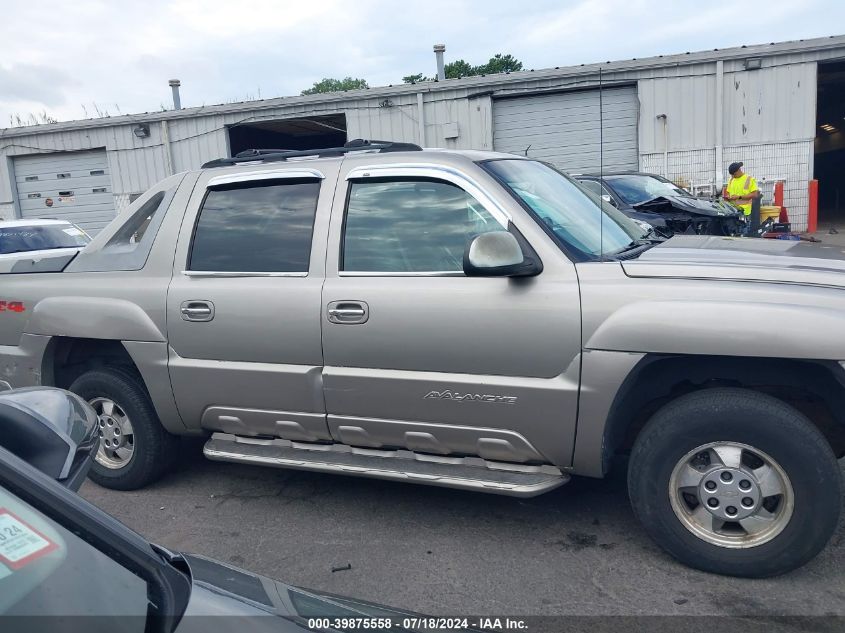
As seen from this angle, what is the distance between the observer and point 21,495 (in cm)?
131

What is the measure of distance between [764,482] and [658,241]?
159 cm

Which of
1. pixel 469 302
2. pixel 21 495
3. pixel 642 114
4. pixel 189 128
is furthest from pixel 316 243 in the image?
pixel 189 128

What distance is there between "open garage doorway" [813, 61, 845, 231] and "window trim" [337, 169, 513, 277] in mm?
19595

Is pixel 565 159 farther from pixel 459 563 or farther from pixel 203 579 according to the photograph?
pixel 203 579

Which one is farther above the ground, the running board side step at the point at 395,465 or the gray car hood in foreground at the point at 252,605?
the gray car hood in foreground at the point at 252,605

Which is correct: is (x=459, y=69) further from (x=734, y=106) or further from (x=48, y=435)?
(x=48, y=435)

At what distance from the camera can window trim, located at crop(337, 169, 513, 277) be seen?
11.6 ft

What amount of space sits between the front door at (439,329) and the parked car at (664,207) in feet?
19.0

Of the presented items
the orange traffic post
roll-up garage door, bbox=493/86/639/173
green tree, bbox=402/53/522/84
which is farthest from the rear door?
green tree, bbox=402/53/522/84

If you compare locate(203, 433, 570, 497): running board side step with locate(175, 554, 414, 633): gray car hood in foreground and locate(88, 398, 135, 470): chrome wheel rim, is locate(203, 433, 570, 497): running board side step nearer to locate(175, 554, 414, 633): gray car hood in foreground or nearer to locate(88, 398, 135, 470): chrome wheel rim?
locate(88, 398, 135, 470): chrome wheel rim

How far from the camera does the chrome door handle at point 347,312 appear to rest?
3.63 meters

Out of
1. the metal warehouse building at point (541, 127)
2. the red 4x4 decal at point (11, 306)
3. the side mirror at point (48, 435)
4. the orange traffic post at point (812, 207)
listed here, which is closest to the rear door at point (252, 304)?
the red 4x4 decal at point (11, 306)

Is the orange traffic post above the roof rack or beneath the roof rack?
beneath

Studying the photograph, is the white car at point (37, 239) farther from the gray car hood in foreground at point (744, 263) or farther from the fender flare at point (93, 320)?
the gray car hood in foreground at point (744, 263)
